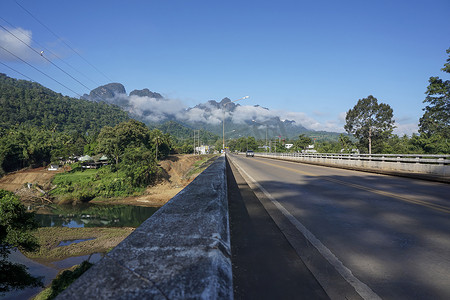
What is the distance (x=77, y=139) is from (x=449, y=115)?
124110 mm

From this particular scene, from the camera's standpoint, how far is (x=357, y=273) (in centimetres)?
275

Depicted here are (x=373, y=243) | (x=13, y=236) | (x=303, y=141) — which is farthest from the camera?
(x=303, y=141)

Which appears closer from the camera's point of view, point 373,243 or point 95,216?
point 373,243

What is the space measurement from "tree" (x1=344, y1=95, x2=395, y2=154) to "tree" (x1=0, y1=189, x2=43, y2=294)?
65.1m

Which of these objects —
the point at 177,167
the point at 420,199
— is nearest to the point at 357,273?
the point at 420,199

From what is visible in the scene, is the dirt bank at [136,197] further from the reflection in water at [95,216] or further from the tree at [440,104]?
the tree at [440,104]

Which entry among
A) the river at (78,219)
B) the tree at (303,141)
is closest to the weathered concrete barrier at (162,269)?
the river at (78,219)

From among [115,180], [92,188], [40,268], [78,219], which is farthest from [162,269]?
[92,188]

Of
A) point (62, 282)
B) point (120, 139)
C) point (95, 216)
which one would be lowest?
point (95, 216)

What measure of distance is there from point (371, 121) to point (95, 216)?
64086 mm

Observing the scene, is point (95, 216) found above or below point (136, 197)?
below

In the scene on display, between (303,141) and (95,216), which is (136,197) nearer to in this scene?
(95,216)

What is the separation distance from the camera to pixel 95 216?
4172 cm

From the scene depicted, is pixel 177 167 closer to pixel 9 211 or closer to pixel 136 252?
pixel 9 211
